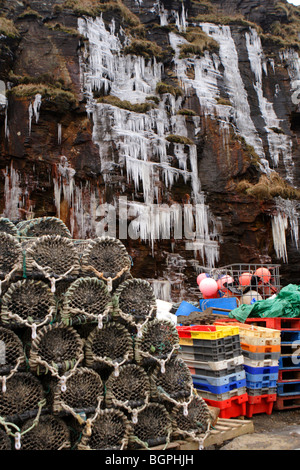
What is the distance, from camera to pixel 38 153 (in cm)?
1459

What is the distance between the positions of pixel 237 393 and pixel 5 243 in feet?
11.2

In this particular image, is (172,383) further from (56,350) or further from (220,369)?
(56,350)

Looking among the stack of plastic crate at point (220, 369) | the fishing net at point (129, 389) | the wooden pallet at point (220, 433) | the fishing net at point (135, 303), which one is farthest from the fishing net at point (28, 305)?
the stack of plastic crate at point (220, 369)

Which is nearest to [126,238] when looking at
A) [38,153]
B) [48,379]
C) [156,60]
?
[38,153]

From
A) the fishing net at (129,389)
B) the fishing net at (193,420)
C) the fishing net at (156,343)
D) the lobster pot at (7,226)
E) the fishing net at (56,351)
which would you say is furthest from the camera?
the lobster pot at (7,226)

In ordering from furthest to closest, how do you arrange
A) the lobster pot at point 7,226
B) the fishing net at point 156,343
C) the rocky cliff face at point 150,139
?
the rocky cliff face at point 150,139 < the lobster pot at point 7,226 < the fishing net at point 156,343

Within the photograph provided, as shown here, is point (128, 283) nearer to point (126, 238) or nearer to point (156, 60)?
point (126, 238)

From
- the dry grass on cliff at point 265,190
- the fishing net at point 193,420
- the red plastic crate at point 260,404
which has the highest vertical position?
the dry grass on cliff at point 265,190

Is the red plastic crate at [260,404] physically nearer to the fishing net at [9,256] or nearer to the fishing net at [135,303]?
the fishing net at [135,303]

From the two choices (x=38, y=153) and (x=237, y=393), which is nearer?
(x=237, y=393)

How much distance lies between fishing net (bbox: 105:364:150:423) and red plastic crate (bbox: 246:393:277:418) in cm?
195

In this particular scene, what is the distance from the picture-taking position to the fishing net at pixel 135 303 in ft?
13.6

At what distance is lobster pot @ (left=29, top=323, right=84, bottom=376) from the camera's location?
138 inches

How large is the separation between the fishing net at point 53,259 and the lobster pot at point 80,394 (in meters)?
0.86
